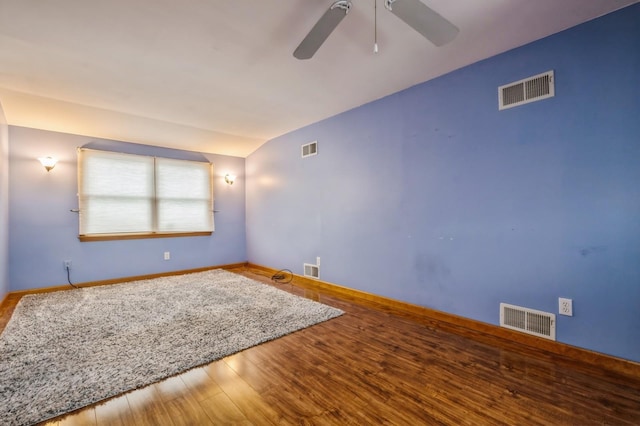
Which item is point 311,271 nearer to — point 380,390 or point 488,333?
point 488,333

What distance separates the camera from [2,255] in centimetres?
310

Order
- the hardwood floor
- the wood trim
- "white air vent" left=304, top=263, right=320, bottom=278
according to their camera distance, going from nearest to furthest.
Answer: the hardwood floor < the wood trim < "white air vent" left=304, top=263, right=320, bottom=278

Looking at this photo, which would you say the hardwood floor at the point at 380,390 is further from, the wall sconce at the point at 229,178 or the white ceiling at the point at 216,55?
the wall sconce at the point at 229,178

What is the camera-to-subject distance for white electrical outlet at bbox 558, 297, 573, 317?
2000 millimetres

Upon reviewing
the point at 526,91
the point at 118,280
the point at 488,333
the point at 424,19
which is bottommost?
the point at 488,333

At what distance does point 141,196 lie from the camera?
14.3ft

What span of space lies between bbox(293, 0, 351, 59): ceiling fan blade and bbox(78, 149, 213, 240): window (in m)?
3.66

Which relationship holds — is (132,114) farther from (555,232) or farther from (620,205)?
(620,205)

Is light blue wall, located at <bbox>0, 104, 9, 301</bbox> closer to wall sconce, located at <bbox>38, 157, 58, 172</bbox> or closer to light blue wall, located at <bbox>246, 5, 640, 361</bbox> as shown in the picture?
wall sconce, located at <bbox>38, 157, 58, 172</bbox>

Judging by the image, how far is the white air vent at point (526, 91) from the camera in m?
2.11

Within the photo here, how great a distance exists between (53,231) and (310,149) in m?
3.71

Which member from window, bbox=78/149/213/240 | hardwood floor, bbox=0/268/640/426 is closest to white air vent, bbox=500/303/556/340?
hardwood floor, bbox=0/268/640/426

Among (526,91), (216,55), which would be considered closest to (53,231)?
(216,55)

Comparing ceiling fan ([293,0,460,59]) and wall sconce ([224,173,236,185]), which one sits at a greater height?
ceiling fan ([293,0,460,59])
